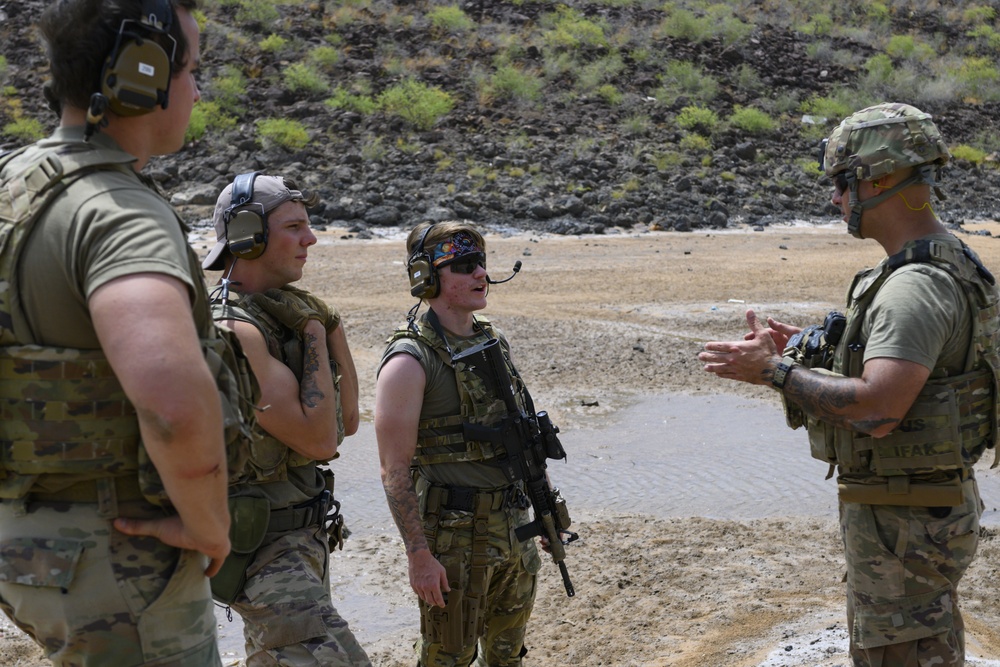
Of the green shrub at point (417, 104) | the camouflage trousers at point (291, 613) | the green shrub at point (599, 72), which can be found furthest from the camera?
the green shrub at point (599, 72)

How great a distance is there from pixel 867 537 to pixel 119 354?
2.29m

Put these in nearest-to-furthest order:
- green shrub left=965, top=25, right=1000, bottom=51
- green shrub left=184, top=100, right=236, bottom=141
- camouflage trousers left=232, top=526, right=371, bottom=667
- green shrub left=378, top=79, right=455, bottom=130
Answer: camouflage trousers left=232, top=526, right=371, bottom=667 → green shrub left=184, top=100, right=236, bottom=141 → green shrub left=378, top=79, right=455, bottom=130 → green shrub left=965, top=25, right=1000, bottom=51

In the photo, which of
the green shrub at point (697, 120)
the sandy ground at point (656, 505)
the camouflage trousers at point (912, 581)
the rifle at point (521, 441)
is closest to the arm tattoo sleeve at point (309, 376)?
the rifle at point (521, 441)

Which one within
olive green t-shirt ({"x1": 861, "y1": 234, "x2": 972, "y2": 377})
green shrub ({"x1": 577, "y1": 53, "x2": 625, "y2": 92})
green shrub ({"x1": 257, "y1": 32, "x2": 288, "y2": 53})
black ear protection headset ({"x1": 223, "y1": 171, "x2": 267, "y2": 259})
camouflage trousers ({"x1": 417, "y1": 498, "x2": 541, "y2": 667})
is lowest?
camouflage trousers ({"x1": 417, "y1": 498, "x2": 541, "y2": 667})

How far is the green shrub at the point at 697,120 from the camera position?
28.9m

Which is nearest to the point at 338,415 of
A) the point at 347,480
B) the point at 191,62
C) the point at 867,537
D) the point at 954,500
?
the point at 191,62

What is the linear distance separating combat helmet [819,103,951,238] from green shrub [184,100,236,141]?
85.4 feet

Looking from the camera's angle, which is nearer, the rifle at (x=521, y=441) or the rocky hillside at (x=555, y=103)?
the rifle at (x=521, y=441)

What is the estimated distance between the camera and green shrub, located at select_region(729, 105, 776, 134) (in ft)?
97.1

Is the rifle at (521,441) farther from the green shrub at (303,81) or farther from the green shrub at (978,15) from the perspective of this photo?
the green shrub at (978,15)

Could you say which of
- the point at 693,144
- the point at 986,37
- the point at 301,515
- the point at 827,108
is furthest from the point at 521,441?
the point at 986,37

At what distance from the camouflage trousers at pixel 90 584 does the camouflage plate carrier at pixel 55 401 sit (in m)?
0.05

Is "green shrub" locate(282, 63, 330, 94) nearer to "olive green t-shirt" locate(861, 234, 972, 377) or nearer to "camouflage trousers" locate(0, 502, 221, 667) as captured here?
"olive green t-shirt" locate(861, 234, 972, 377)

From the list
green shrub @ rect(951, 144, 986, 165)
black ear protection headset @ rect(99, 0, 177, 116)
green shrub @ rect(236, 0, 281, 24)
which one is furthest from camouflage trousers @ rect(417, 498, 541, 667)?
green shrub @ rect(236, 0, 281, 24)
